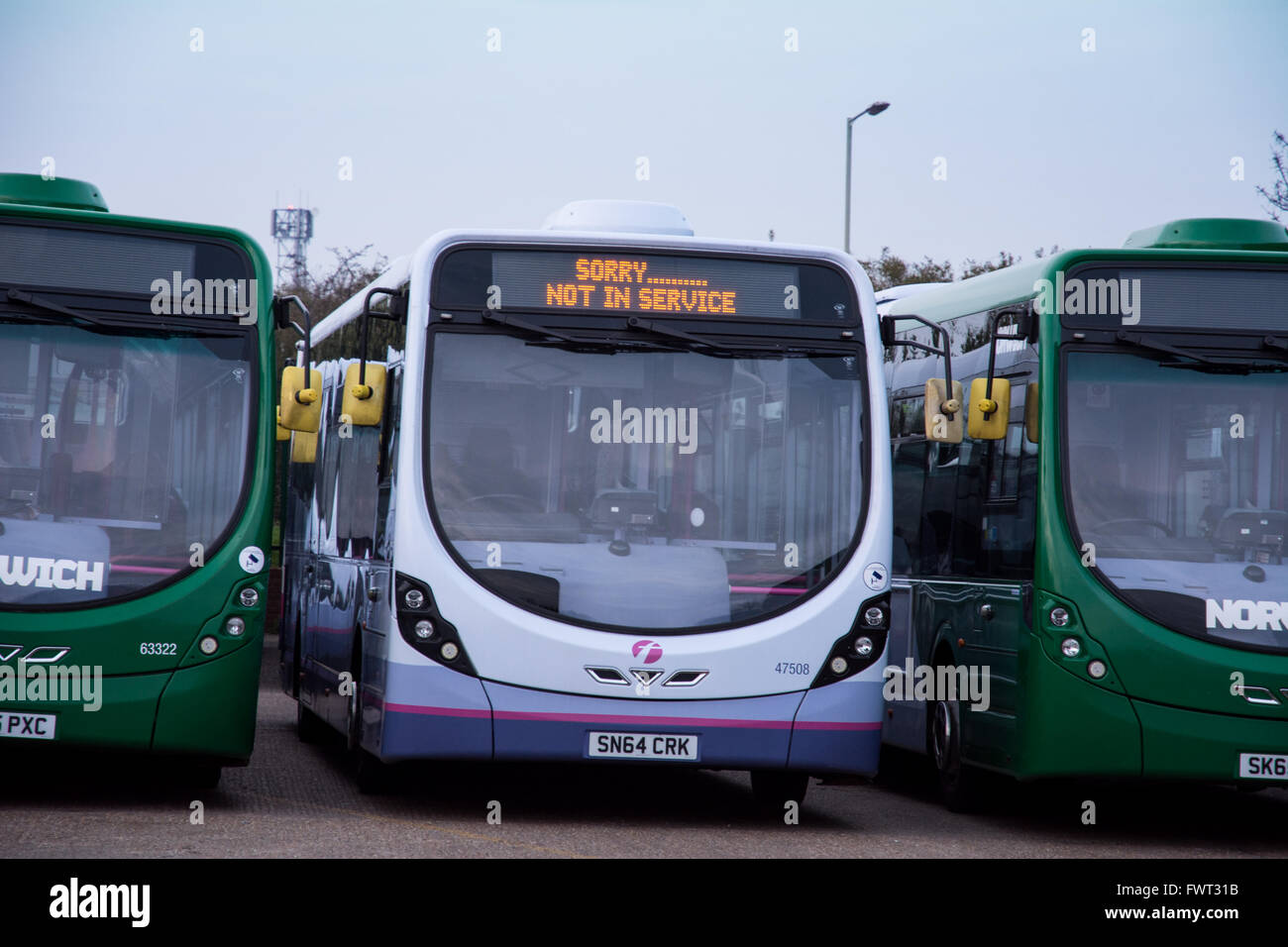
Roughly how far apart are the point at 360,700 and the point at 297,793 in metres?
0.77

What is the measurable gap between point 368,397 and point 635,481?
61.5 inches

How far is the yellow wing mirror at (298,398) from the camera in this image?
35.2 feet

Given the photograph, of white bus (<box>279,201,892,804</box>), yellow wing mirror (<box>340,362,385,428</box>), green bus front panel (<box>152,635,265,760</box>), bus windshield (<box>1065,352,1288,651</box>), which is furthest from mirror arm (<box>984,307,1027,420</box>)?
green bus front panel (<box>152,635,265,760</box>)

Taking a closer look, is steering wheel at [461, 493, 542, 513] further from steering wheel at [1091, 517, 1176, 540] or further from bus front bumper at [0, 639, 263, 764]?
steering wheel at [1091, 517, 1176, 540]

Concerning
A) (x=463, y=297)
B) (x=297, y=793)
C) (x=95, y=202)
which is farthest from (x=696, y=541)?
(x=95, y=202)

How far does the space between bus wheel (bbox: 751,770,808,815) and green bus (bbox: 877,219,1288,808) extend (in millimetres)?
1119

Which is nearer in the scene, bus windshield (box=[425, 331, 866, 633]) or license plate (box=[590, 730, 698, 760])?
license plate (box=[590, 730, 698, 760])

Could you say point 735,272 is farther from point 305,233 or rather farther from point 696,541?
point 305,233

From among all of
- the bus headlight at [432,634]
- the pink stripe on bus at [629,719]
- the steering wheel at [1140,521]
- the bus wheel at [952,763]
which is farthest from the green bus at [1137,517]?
the bus headlight at [432,634]

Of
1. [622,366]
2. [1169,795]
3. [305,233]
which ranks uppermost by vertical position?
[305,233]

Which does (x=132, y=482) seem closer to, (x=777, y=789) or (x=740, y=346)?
(x=740, y=346)

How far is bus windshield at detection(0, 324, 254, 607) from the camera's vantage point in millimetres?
10422

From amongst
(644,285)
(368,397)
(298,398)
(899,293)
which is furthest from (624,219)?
(899,293)

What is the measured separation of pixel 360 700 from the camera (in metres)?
11.7
